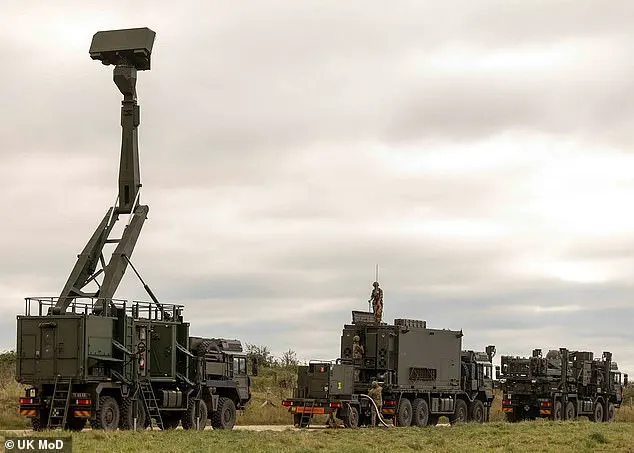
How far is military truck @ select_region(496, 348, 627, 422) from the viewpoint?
168 feet

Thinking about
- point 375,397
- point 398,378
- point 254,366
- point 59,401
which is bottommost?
point 375,397

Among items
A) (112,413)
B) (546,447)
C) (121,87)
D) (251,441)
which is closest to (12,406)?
(112,413)

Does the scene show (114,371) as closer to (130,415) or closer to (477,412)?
(130,415)

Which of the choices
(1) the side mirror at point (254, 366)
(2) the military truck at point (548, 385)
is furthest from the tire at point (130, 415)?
(2) the military truck at point (548, 385)

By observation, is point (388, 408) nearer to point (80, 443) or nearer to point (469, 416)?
point (469, 416)

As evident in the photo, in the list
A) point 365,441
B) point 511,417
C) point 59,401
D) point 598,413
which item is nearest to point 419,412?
point 511,417

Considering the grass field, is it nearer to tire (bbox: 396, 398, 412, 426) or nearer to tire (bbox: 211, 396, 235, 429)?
tire (bbox: 211, 396, 235, 429)

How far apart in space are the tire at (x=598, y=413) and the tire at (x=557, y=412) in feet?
12.0

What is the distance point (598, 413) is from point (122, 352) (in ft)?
95.2

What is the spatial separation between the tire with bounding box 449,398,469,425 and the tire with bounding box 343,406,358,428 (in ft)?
21.4

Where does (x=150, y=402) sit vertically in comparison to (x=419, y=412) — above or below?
above

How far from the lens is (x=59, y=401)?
3262 cm

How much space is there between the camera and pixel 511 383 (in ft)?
170

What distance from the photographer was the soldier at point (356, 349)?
142 feet
